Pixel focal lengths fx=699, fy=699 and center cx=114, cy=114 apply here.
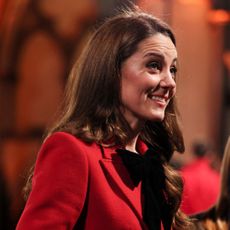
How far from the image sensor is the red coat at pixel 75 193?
78.7 inches

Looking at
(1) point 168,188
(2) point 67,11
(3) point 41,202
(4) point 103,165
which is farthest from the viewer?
(2) point 67,11

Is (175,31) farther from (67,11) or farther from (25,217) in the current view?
(67,11)

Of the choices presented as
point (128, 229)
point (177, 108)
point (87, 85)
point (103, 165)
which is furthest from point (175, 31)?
point (128, 229)

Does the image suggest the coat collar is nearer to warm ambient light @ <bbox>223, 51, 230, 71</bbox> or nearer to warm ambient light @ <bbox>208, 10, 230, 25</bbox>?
warm ambient light @ <bbox>208, 10, 230, 25</bbox>

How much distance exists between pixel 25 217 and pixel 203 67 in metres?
6.46

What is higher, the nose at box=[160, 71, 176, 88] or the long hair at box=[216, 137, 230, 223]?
the nose at box=[160, 71, 176, 88]

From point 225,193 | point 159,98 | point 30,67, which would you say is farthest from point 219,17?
point 159,98

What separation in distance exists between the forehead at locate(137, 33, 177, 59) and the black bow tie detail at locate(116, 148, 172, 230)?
1.07 ft

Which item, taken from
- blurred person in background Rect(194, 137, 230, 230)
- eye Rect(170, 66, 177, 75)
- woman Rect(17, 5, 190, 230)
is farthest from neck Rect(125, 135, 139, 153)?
blurred person in background Rect(194, 137, 230, 230)

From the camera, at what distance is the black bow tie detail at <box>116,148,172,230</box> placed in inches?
86.8

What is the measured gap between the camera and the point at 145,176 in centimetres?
225

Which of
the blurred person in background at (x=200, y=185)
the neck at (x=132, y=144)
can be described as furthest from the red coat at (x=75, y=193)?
the blurred person in background at (x=200, y=185)

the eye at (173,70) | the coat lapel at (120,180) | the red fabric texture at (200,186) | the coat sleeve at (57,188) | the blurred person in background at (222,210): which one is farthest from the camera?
the red fabric texture at (200,186)

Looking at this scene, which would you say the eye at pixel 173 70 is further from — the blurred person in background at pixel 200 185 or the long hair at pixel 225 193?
the blurred person in background at pixel 200 185
